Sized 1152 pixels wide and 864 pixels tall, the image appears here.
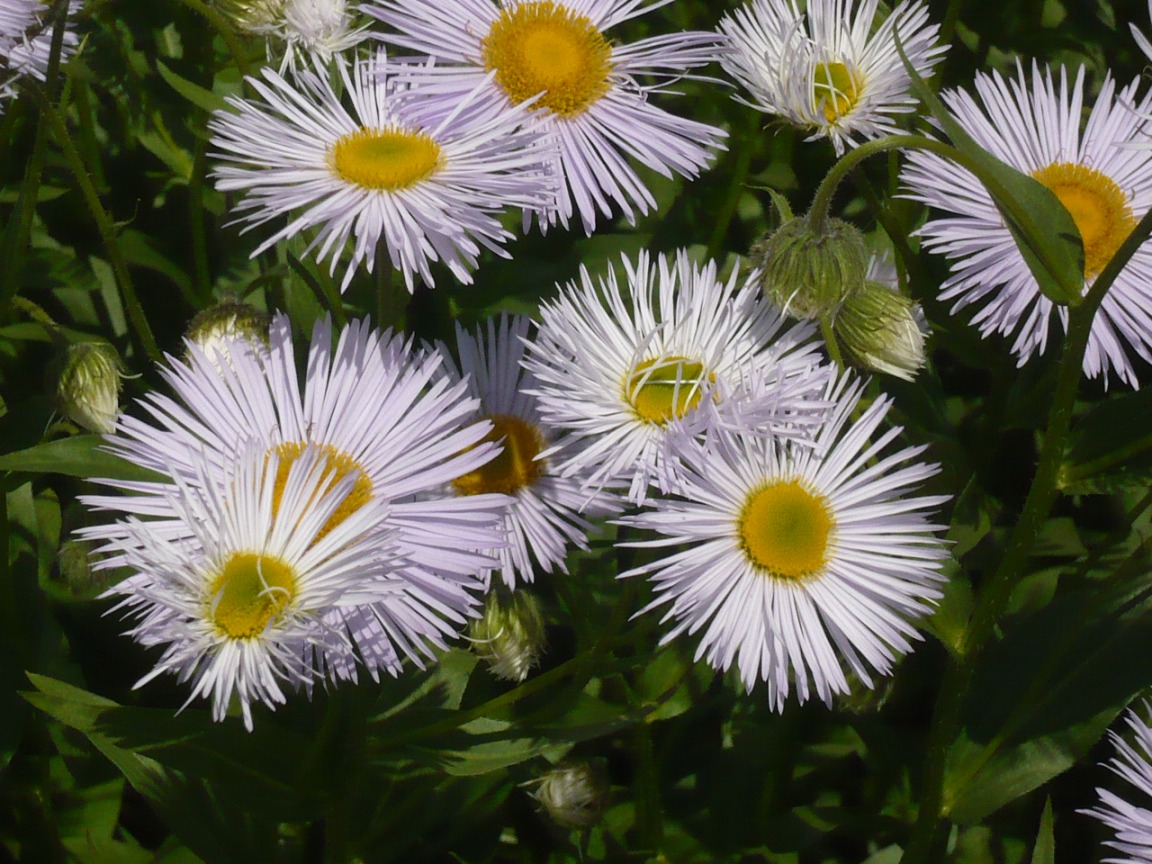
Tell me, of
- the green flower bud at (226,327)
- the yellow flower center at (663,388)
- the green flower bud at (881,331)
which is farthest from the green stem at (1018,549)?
the green flower bud at (226,327)

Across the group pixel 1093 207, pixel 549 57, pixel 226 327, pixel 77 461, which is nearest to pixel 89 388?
pixel 226 327

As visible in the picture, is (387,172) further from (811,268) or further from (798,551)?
→ (798,551)

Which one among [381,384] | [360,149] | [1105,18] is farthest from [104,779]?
[1105,18]

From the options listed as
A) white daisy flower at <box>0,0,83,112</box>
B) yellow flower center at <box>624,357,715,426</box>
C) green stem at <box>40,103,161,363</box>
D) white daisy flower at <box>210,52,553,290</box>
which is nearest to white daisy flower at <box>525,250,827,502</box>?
yellow flower center at <box>624,357,715,426</box>

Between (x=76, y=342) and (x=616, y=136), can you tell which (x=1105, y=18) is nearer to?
(x=616, y=136)

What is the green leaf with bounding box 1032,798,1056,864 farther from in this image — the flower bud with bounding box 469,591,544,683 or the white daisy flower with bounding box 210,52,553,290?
the white daisy flower with bounding box 210,52,553,290

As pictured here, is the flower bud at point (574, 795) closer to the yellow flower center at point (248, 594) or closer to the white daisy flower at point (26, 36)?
the yellow flower center at point (248, 594)
